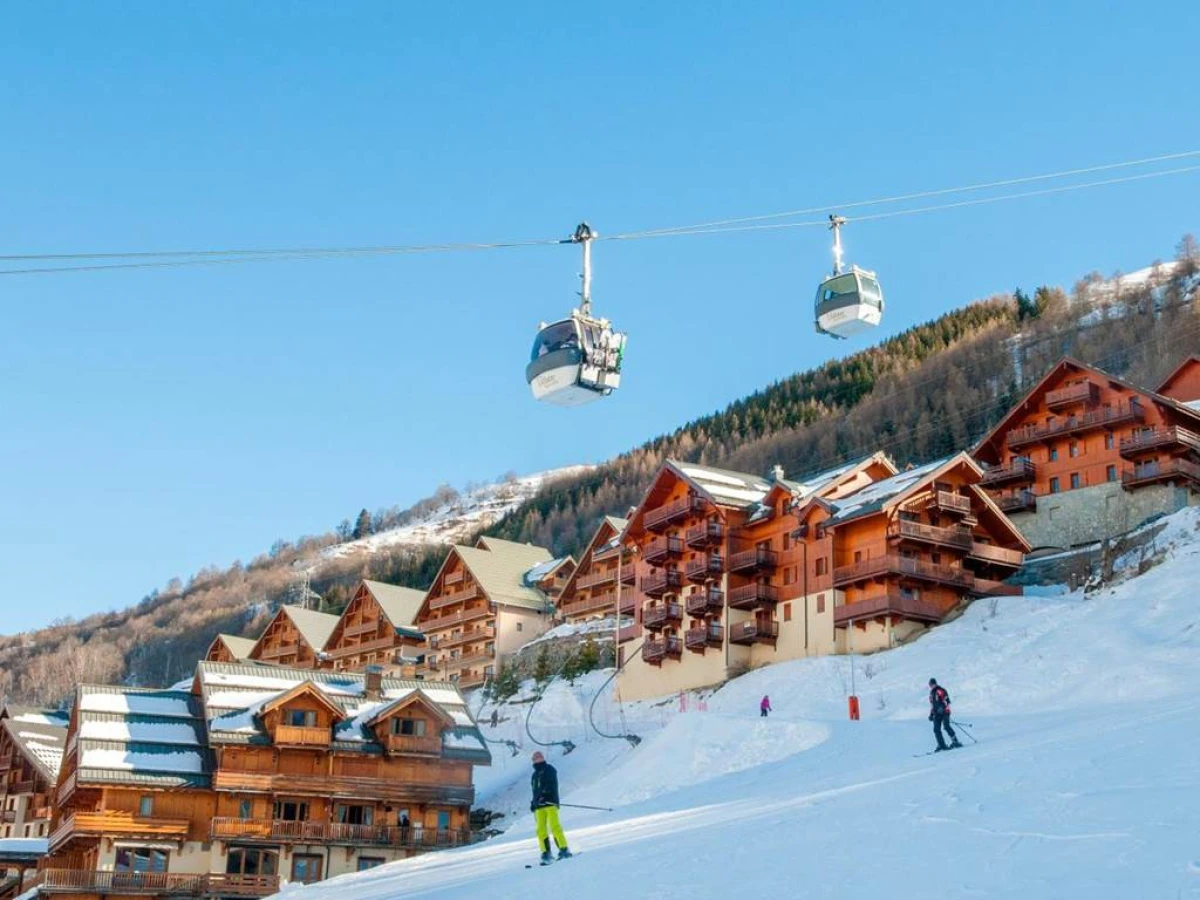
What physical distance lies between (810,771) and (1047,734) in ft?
16.7

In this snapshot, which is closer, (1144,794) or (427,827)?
(1144,794)

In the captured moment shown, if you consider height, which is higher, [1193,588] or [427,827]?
[1193,588]

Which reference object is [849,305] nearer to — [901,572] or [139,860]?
[901,572]

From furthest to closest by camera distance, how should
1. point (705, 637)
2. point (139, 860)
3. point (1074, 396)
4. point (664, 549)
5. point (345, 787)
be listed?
point (664, 549) → point (1074, 396) → point (705, 637) → point (345, 787) → point (139, 860)

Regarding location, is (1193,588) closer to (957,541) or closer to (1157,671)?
(1157,671)

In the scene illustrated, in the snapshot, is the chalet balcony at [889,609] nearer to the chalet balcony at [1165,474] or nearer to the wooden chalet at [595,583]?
the chalet balcony at [1165,474]

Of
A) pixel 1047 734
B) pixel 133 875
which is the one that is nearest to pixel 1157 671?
pixel 1047 734

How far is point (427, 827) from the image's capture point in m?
56.3

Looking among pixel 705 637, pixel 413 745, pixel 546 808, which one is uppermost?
pixel 705 637

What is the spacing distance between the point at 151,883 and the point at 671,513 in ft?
94.6

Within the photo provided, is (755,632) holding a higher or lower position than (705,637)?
higher

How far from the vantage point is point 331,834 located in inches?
2138

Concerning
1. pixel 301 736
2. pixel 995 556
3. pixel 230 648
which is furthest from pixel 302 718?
pixel 230 648

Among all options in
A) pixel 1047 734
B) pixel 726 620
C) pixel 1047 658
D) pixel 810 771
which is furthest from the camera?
pixel 726 620
